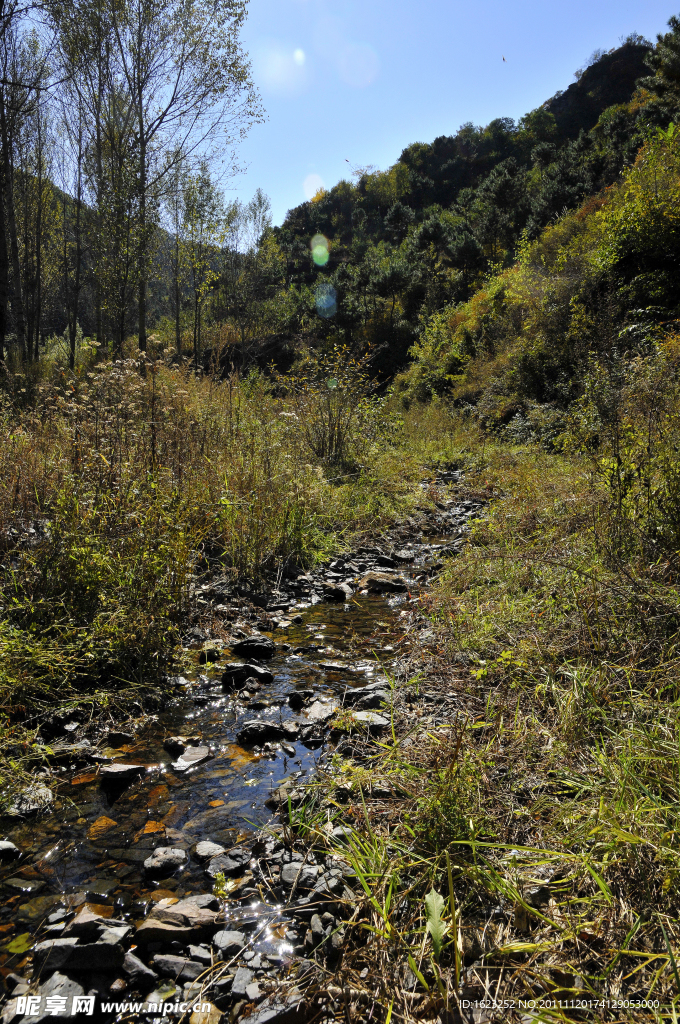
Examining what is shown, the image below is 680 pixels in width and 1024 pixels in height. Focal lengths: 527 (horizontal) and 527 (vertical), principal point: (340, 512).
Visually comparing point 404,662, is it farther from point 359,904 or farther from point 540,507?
point 540,507

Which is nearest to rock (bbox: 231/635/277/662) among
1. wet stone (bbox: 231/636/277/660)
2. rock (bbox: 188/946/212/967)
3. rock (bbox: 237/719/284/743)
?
wet stone (bbox: 231/636/277/660)

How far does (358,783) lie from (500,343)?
1399 cm

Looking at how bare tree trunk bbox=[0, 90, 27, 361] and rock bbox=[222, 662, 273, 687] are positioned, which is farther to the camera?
bare tree trunk bbox=[0, 90, 27, 361]

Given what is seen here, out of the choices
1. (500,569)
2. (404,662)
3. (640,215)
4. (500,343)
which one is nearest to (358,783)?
(404,662)

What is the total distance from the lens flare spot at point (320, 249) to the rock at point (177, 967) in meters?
45.4

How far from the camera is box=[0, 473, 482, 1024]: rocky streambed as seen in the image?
147cm

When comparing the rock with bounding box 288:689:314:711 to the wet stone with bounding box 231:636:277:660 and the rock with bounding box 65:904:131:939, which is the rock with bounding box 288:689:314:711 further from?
the rock with bounding box 65:904:131:939

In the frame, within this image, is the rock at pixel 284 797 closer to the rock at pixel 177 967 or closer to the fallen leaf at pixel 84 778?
the rock at pixel 177 967

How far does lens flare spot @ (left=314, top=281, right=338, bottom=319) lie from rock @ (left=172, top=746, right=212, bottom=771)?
96.2 ft

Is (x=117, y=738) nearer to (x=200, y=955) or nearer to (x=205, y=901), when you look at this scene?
(x=205, y=901)

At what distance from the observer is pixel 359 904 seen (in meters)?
1.57

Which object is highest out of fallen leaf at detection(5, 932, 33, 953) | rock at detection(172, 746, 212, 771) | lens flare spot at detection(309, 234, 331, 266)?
→ lens flare spot at detection(309, 234, 331, 266)

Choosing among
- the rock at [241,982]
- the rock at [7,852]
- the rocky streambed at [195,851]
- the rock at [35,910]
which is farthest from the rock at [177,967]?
the rock at [7,852]

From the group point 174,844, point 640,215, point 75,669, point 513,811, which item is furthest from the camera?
point 640,215
